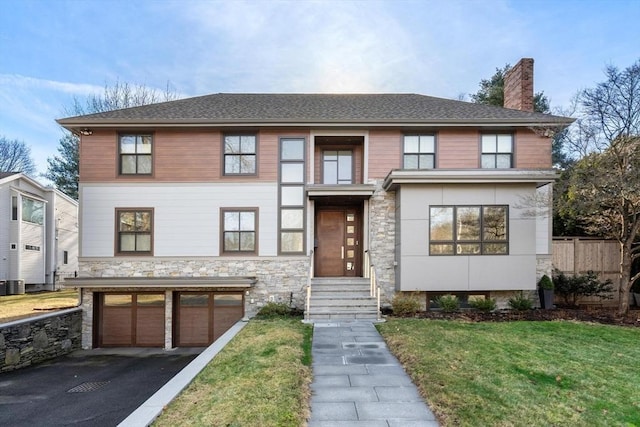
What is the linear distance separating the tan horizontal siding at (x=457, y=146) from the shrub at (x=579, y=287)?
15.0 feet

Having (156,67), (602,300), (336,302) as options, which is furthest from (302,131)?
(156,67)

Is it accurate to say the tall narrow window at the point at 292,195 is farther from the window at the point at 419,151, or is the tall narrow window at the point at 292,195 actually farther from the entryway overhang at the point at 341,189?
the window at the point at 419,151

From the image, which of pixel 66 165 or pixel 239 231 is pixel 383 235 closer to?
pixel 239 231

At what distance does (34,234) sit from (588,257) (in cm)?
2547

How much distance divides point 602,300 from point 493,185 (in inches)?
225

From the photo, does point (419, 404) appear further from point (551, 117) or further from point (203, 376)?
point (551, 117)

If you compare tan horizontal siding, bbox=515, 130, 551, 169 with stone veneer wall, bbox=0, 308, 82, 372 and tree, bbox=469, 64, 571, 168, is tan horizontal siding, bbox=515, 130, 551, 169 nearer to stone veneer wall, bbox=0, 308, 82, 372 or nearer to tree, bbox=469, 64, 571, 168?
tree, bbox=469, 64, 571, 168

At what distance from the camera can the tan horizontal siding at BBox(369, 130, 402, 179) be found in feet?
35.1

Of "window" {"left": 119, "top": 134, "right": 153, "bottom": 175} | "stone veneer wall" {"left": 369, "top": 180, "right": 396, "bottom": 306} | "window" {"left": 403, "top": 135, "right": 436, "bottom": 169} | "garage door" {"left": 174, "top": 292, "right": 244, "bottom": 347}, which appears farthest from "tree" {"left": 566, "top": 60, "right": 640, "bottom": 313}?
"window" {"left": 119, "top": 134, "right": 153, "bottom": 175}

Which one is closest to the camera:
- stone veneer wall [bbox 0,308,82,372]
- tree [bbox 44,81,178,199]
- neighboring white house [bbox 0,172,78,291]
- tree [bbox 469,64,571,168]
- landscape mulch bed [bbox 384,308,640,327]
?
stone veneer wall [bbox 0,308,82,372]

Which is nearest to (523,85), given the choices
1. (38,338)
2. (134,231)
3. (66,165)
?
(134,231)

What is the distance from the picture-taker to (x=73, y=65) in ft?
77.8

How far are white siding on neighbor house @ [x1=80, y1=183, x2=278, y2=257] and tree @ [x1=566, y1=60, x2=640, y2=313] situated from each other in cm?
Answer: 842

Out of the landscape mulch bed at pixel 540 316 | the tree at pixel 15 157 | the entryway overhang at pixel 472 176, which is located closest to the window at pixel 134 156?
the entryway overhang at pixel 472 176
